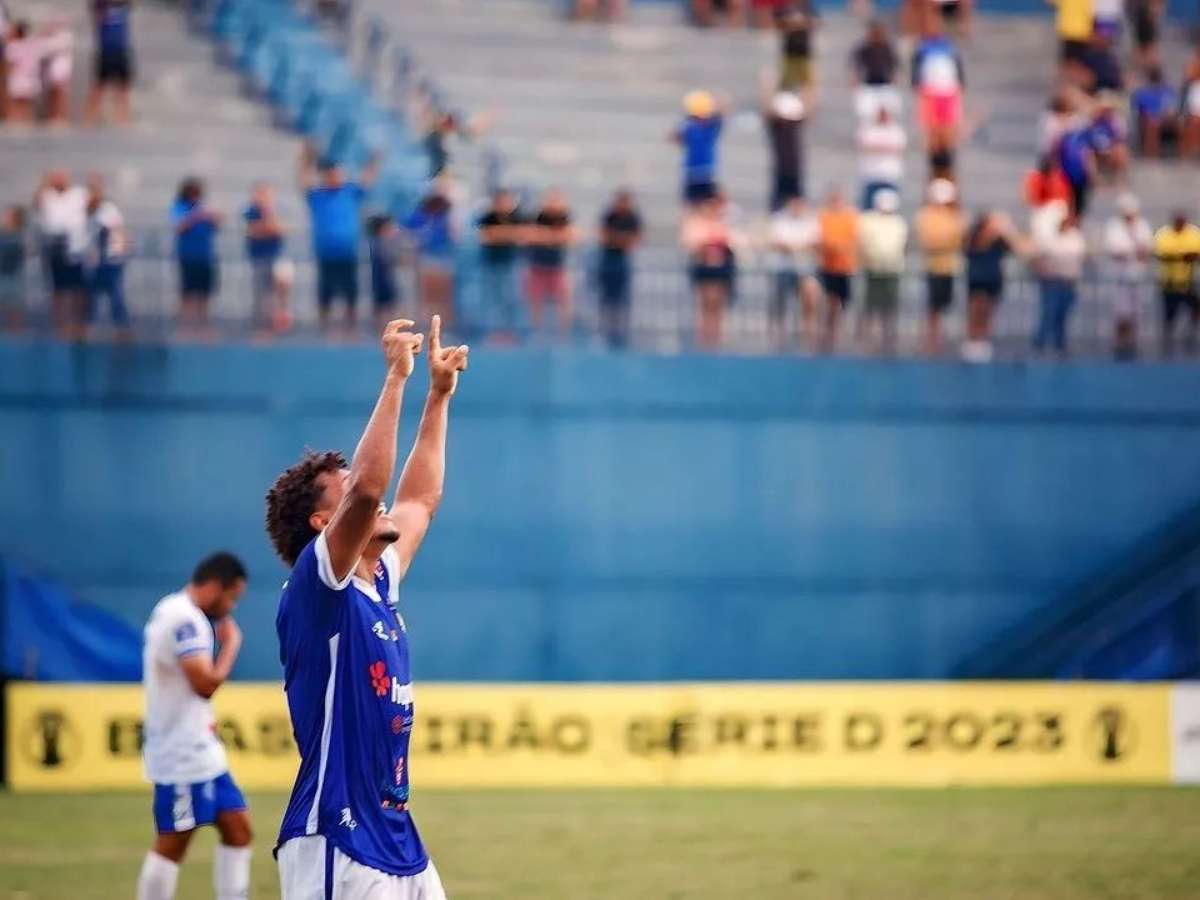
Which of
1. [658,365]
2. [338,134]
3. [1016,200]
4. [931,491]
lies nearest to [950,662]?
[931,491]

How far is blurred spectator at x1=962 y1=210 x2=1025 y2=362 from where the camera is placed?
75.7ft

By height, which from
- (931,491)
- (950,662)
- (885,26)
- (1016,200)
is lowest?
(950,662)

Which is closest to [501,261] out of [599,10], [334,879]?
[599,10]

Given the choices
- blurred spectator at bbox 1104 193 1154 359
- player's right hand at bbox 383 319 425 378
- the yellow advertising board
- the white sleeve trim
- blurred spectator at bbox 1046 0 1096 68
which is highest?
blurred spectator at bbox 1046 0 1096 68

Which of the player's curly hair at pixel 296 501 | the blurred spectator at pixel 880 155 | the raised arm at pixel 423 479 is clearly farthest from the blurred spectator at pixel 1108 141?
the player's curly hair at pixel 296 501

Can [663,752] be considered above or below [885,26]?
below

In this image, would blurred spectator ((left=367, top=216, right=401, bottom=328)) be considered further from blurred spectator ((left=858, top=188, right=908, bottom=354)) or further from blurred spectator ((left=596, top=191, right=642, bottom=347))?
blurred spectator ((left=858, top=188, right=908, bottom=354))

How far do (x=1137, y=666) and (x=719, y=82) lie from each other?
10.5m

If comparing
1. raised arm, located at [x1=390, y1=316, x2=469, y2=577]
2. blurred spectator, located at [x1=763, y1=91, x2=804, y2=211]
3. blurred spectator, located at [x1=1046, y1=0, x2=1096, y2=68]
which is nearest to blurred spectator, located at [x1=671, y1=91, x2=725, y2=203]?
blurred spectator, located at [x1=763, y1=91, x2=804, y2=211]

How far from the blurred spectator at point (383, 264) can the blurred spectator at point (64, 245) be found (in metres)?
2.61

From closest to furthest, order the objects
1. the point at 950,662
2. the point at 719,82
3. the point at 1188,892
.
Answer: the point at 1188,892
the point at 950,662
the point at 719,82

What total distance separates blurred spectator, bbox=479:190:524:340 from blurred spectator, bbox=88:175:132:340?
3.31 metres

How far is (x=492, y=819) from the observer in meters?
17.8

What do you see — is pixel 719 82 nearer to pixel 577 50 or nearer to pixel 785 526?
pixel 577 50
